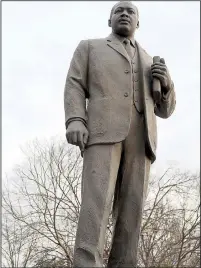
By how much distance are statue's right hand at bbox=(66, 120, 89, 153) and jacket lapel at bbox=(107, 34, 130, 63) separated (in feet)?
3.27

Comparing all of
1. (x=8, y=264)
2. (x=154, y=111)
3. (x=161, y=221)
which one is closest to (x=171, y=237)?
(x=161, y=221)

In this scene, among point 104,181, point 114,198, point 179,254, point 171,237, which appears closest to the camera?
point 104,181

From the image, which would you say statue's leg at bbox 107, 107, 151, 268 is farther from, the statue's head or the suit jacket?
the statue's head

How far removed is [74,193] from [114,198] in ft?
46.7

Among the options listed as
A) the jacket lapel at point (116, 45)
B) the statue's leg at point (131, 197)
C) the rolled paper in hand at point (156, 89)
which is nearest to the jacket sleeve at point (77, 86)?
the jacket lapel at point (116, 45)

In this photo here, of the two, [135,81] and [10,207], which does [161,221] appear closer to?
[10,207]

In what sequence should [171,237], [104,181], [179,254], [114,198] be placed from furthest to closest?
1. [171,237]
2. [179,254]
3. [114,198]
4. [104,181]

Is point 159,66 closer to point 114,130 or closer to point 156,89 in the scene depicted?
point 156,89

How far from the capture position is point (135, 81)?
547 cm

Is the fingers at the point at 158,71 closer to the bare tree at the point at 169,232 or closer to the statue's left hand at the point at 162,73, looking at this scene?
the statue's left hand at the point at 162,73

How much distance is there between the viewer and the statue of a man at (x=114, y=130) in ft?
16.1

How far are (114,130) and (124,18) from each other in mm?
1426

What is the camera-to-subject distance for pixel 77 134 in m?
5.04

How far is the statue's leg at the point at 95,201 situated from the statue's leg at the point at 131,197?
15 centimetres
